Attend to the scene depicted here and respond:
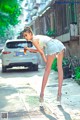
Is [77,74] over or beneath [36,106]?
beneath

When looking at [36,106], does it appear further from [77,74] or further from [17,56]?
[17,56]

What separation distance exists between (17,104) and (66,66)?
5919 millimetres

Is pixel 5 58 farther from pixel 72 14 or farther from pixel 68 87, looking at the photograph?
pixel 68 87

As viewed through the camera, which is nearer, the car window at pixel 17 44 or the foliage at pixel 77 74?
the foliage at pixel 77 74

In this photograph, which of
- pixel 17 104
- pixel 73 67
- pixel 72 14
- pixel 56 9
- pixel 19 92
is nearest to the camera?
pixel 17 104

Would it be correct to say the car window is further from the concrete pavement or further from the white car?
the concrete pavement

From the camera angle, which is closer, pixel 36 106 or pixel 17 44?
pixel 36 106

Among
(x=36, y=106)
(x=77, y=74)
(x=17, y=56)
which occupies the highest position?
(x=36, y=106)

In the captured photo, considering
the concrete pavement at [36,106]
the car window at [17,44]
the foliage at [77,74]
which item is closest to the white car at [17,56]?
the car window at [17,44]

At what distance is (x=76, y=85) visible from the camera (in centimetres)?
1091

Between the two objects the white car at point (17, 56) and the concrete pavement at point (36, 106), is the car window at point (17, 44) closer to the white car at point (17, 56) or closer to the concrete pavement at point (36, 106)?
the white car at point (17, 56)

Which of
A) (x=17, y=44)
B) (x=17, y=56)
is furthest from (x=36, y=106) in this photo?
(x=17, y=44)

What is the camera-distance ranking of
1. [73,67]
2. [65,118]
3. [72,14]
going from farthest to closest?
[72,14] < [73,67] < [65,118]

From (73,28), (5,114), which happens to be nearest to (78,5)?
(73,28)
